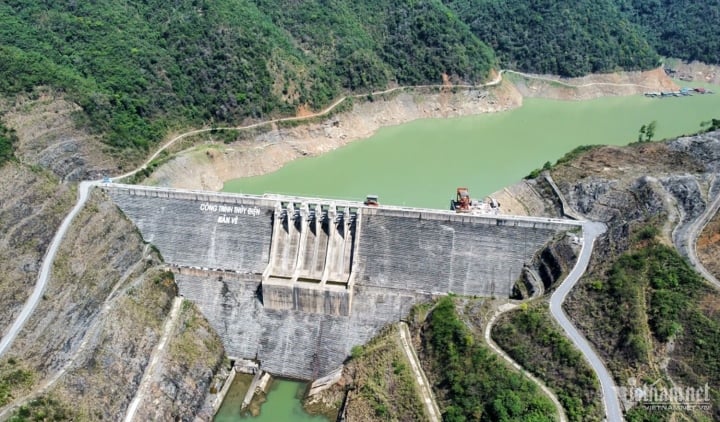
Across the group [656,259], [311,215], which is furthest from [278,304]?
[656,259]

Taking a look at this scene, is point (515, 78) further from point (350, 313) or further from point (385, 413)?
point (385, 413)

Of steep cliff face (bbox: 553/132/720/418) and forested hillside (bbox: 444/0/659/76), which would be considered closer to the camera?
steep cliff face (bbox: 553/132/720/418)

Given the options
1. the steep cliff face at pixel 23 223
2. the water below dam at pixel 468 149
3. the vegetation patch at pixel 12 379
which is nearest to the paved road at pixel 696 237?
the water below dam at pixel 468 149

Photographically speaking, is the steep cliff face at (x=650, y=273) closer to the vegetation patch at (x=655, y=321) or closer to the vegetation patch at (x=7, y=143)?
the vegetation patch at (x=655, y=321)

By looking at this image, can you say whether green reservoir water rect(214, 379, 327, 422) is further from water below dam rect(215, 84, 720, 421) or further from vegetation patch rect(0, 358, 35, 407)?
water below dam rect(215, 84, 720, 421)

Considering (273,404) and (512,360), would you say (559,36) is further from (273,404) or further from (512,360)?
(273,404)

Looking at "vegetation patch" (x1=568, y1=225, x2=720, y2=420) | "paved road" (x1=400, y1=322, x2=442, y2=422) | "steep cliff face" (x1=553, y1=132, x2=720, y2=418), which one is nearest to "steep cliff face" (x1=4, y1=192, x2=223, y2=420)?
"paved road" (x1=400, y1=322, x2=442, y2=422)
